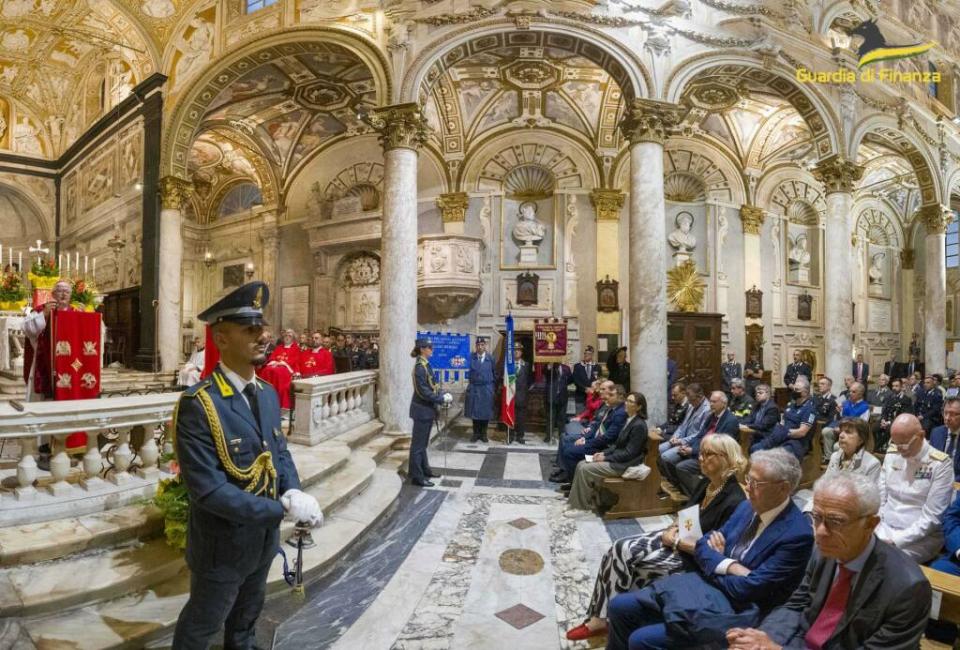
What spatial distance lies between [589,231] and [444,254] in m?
4.31

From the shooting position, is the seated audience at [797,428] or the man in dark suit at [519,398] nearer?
the seated audience at [797,428]

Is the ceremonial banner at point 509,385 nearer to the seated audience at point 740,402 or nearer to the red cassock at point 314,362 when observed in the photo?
the red cassock at point 314,362

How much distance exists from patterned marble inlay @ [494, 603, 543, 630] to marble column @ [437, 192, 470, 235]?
450 inches

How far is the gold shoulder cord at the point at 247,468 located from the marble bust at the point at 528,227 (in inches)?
486

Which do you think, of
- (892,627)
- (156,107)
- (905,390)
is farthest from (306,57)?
(905,390)

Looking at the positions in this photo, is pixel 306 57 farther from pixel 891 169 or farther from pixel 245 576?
pixel 891 169

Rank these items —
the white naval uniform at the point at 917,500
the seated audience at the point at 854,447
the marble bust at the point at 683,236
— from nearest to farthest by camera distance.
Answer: the white naval uniform at the point at 917,500, the seated audience at the point at 854,447, the marble bust at the point at 683,236

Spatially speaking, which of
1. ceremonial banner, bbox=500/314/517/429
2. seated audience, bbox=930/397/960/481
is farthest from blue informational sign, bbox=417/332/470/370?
seated audience, bbox=930/397/960/481

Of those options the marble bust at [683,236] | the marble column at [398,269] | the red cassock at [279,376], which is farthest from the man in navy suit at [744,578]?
the marble bust at [683,236]

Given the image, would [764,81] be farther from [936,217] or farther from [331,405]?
[331,405]

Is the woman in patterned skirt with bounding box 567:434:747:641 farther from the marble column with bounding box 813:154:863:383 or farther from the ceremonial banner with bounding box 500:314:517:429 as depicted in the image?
A: the marble column with bounding box 813:154:863:383

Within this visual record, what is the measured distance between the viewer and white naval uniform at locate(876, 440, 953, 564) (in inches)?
128

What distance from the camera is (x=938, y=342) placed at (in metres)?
14.5

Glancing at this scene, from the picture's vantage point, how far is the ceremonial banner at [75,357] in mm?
4836
